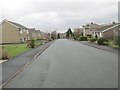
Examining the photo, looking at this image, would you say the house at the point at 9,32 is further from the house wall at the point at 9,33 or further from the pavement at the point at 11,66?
the pavement at the point at 11,66

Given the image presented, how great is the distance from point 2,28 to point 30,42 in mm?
29445

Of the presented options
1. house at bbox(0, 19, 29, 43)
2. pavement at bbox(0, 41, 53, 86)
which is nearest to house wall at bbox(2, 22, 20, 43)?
house at bbox(0, 19, 29, 43)

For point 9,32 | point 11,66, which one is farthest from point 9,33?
point 11,66

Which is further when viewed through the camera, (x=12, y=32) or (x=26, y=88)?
(x=12, y=32)

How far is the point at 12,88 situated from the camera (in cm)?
829

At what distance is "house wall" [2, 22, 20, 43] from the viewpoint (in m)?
71.2

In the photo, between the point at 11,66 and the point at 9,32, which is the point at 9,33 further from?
the point at 11,66

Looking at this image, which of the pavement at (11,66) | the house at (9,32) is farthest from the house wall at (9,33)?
the pavement at (11,66)

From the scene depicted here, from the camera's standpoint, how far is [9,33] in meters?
71.7

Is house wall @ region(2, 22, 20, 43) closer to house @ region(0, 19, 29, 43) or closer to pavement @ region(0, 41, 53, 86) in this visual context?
house @ region(0, 19, 29, 43)

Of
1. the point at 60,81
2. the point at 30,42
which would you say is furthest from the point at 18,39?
the point at 60,81

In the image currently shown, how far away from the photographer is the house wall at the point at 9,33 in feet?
234

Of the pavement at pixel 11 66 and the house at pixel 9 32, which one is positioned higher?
the house at pixel 9 32

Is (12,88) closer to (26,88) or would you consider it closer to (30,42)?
(26,88)
